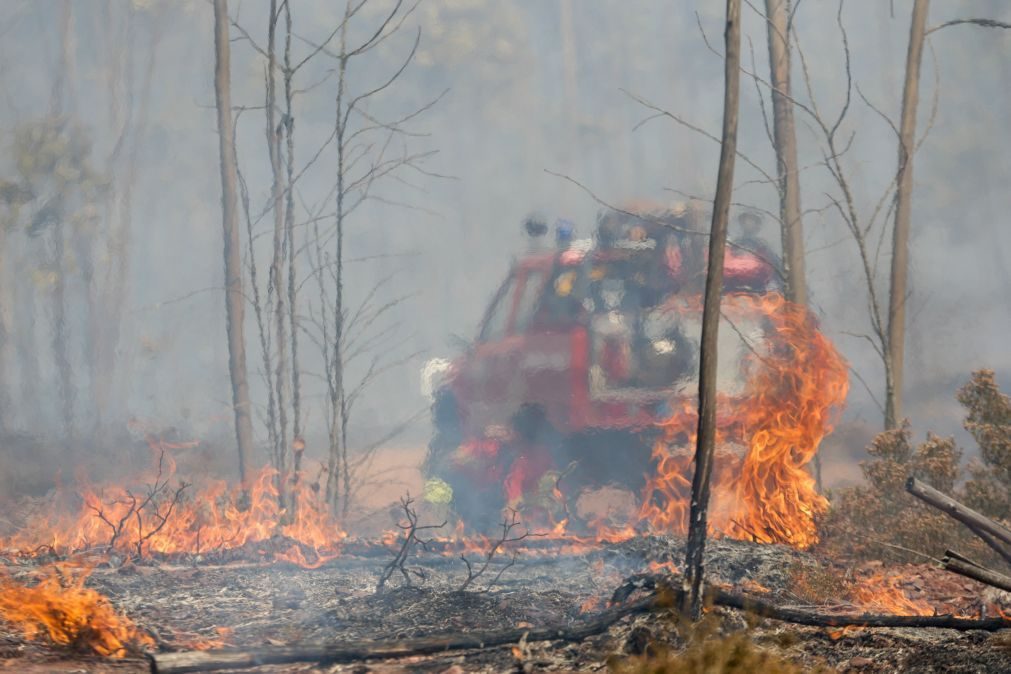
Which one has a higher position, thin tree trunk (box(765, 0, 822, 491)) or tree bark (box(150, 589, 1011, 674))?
thin tree trunk (box(765, 0, 822, 491))

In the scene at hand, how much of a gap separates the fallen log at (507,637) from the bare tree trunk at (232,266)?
708 cm

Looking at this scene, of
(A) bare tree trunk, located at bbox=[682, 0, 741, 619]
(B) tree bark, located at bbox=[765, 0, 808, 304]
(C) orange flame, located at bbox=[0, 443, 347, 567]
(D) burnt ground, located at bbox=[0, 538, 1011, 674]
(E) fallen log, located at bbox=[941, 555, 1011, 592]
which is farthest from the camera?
(B) tree bark, located at bbox=[765, 0, 808, 304]

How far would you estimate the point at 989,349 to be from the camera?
24.2m

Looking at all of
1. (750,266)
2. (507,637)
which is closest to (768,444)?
(750,266)

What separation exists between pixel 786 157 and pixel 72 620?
8.27m

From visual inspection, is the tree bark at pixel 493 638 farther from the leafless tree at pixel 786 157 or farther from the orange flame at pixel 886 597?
the leafless tree at pixel 786 157

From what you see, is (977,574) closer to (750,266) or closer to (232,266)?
(750,266)

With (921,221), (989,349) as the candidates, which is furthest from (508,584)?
(921,221)

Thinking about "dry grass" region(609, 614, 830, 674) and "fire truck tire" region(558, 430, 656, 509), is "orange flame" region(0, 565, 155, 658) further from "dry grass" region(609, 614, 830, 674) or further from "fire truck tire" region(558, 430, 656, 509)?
"fire truck tire" region(558, 430, 656, 509)

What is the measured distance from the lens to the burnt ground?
4.66m

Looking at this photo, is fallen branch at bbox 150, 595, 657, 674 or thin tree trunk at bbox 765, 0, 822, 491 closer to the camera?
fallen branch at bbox 150, 595, 657, 674

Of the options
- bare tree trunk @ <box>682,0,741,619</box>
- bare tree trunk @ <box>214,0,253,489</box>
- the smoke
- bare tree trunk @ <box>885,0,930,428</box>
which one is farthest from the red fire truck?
the smoke

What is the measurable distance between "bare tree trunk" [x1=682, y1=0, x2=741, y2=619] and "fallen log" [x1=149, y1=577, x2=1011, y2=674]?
15 centimetres

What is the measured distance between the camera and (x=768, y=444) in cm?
805
